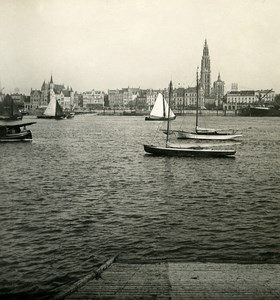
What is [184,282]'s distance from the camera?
27.0ft

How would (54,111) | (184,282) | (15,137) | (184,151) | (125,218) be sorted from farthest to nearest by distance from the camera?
(54,111) < (15,137) < (184,151) < (125,218) < (184,282)

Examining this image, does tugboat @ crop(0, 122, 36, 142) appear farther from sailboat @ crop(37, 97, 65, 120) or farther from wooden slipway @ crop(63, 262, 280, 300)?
sailboat @ crop(37, 97, 65, 120)

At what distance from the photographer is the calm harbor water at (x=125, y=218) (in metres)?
12.1

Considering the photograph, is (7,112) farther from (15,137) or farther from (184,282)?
(184,282)

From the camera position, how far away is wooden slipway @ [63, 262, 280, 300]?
7.66 metres

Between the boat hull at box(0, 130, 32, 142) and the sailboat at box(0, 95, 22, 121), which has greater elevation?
the sailboat at box(0, 95, 22, 121)

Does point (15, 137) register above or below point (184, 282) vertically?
below

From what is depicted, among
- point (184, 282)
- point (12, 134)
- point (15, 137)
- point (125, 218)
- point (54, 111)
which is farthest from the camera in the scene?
point (54, 111)

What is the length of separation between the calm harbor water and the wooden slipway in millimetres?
1370

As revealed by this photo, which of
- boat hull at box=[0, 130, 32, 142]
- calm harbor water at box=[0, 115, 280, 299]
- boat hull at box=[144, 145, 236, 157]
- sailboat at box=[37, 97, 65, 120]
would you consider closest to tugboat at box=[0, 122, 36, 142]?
boat hull at box=[0, 130, 32, 142]

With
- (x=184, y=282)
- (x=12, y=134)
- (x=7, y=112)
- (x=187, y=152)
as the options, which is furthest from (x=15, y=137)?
(x=7, y=112)

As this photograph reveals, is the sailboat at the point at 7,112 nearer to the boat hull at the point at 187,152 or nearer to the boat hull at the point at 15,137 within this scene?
the boat hull at the point at 15,137

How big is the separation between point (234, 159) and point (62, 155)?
15.8 m

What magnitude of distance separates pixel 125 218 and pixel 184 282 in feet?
28.7
